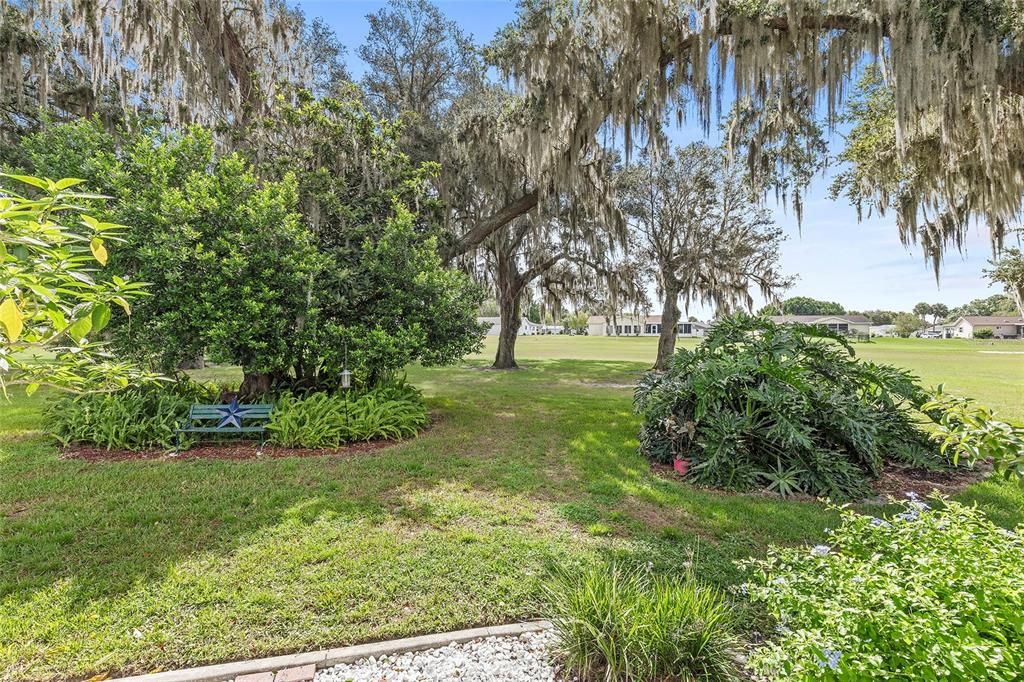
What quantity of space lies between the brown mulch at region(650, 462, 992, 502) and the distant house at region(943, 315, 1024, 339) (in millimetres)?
74392

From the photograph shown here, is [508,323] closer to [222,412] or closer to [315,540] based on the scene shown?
[222,412]

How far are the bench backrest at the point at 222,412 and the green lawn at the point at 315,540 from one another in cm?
84

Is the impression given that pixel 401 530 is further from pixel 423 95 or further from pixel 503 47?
pixel 423 95

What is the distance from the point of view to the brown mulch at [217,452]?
496 centimetres

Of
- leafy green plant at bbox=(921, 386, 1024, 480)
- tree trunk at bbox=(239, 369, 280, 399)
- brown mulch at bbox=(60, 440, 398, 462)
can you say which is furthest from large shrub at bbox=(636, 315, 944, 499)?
tree trunk at bbox=(239, 369, 280, 399)

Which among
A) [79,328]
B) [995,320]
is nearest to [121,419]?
[79,328]

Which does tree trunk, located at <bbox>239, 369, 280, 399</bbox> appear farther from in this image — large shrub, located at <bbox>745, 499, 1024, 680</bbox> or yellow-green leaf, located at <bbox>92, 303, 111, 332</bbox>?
large shrub, located at <bbox>745, 499, 1024, 680</bbox>

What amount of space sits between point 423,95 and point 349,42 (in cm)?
202

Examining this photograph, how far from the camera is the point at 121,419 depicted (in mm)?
5379

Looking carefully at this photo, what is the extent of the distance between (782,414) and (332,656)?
13.7 ft

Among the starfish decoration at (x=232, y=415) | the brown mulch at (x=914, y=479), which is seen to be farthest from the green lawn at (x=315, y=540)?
the starfish decoration at (x=232, y=415)

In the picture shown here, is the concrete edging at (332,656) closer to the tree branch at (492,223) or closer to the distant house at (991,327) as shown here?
the tree branch at (492,223)

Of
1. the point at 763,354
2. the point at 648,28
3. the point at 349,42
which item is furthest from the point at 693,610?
the point at 349,42

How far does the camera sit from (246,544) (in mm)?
3047
